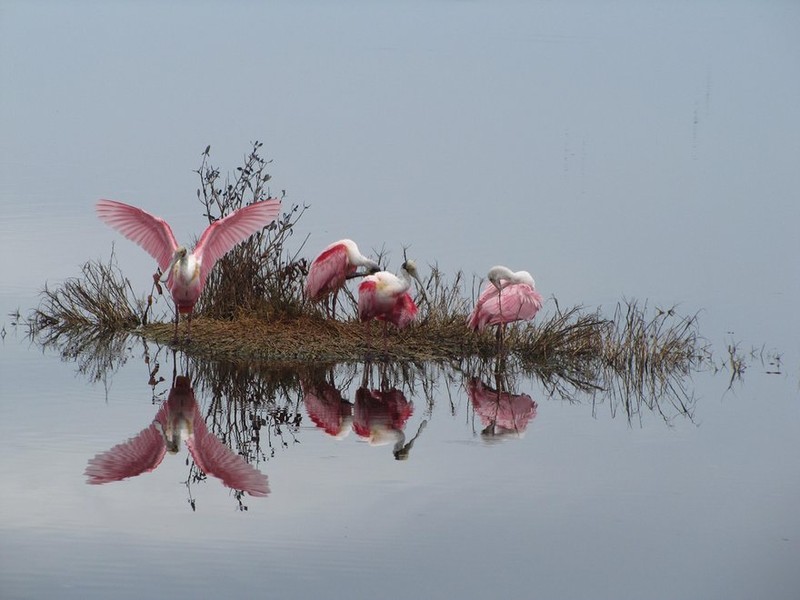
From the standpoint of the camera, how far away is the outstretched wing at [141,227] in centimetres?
1385

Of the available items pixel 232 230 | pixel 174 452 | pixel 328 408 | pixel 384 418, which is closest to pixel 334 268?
pixel 232 230

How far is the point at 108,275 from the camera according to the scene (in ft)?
48.8

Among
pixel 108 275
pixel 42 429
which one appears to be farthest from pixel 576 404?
pixel 108 275

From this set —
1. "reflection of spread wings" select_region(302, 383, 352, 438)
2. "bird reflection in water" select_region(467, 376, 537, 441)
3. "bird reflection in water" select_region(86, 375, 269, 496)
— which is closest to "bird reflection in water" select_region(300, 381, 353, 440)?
"reflection of spread wings" select_region(302, 383, 352, 438)

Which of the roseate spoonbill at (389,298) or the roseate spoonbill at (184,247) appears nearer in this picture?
the roseate spoonbill at (389,298)

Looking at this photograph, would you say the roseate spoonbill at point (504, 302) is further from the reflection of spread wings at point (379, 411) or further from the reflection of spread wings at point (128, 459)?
the reflection of spread wings at point (128, 459)

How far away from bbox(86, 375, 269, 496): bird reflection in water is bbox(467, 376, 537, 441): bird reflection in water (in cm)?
181

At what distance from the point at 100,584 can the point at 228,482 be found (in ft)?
6.23

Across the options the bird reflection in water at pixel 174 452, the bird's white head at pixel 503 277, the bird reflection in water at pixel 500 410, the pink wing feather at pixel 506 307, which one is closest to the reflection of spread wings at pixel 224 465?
the bird reflection in water at pixel 174 452

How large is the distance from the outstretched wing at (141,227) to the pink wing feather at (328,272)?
48.2 inches

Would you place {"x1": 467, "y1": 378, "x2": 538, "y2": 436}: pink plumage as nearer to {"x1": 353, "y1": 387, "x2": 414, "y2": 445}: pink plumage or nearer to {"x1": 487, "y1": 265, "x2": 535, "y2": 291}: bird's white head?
{"x1": 353, "y1": 387, "x2": 414, "y2": 445}: pink plumage

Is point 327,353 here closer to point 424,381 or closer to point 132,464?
point 424,381

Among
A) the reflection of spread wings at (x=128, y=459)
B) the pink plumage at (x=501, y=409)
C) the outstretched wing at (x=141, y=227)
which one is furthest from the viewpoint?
the outstretched wing at (x=141, y=227)

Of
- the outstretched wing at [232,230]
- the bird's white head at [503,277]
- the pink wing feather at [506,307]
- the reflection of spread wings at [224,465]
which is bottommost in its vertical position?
the reflection of spread wings at [224,465]
